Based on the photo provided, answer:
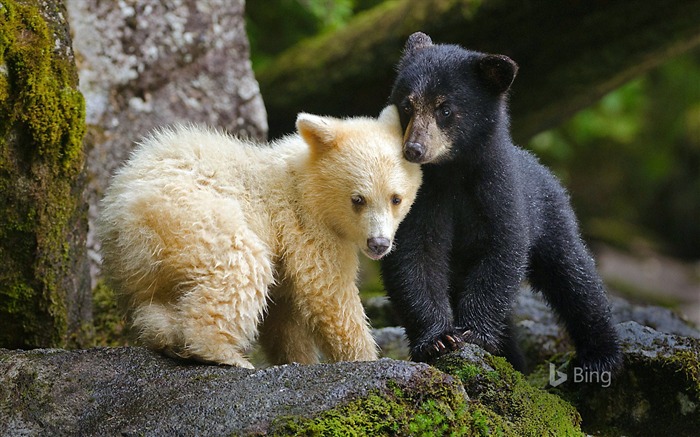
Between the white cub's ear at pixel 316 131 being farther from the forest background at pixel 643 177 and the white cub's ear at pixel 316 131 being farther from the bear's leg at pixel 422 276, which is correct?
the forest background at pixel 643 177

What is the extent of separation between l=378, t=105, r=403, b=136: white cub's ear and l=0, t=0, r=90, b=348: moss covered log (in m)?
1.86

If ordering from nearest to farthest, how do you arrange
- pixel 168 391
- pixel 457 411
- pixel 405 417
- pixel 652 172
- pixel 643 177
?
pixel 405 417, pixel 457 411, pixel 168 391, pixel 652 172, pixel 643 177

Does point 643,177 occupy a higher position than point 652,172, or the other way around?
point 652,172

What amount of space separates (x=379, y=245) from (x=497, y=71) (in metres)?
1.23

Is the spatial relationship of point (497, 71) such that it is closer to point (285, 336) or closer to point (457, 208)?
point (457, 208)

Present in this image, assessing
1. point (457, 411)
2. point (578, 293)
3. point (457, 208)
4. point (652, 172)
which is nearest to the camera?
point (457, 411)

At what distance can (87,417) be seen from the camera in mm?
4016

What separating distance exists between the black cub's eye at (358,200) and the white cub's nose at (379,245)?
26cm

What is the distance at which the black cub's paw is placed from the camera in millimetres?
4574

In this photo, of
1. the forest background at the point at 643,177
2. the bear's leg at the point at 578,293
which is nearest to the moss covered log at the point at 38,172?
the bear's leg at the point at 578,293

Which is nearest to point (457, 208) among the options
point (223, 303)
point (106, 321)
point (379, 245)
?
point (379, 245)

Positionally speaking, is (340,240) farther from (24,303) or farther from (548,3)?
(548,3)

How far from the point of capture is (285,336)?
5230mm

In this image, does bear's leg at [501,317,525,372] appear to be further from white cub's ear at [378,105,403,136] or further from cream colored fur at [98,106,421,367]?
white cub's ear at [378,105,403,136]
